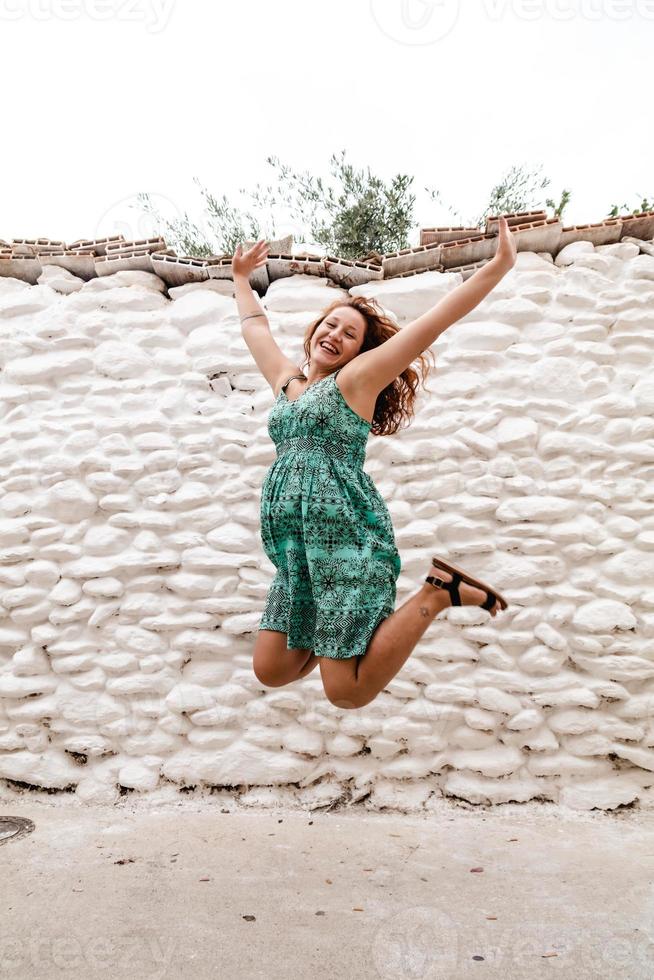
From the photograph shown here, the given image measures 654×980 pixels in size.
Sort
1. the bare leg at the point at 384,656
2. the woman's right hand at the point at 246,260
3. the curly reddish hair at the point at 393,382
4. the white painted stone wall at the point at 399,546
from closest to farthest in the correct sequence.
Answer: the bare leg at the point at 384,656
the curly reddish hair at the point at 393,382
the woman's right hand at the point at 246,260
the white painted stone wall at the point at 399,546

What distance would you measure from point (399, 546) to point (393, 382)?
1076 millimetres

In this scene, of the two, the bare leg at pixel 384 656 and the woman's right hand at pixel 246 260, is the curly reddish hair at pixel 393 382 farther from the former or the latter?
the bare leg at pixel 384 656

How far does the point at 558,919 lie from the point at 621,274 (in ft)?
8.50

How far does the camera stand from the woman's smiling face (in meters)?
1.64

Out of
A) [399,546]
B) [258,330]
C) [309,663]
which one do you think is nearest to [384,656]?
[309,663]

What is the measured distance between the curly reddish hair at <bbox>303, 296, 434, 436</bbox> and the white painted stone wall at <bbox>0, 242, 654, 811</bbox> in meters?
0.91

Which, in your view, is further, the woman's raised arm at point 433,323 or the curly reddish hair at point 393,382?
the curly reddish hair at point 393,382

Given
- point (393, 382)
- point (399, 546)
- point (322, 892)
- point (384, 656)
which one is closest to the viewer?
point (384, 656)

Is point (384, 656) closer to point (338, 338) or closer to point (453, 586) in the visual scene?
point (453, 586)

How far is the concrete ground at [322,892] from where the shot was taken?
1584 mm

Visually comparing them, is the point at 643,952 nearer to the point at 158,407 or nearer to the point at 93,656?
the point at 93,656

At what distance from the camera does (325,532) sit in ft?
4.83

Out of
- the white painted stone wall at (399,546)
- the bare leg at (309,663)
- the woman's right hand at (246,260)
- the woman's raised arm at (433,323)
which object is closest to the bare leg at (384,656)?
the bare leg at (309,663)

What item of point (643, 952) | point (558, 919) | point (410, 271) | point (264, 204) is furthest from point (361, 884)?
point (264, 204)
